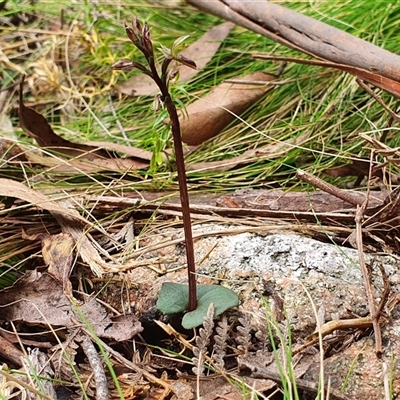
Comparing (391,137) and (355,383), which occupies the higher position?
(391,137)

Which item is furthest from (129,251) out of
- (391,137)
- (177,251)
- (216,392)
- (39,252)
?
(391,137)

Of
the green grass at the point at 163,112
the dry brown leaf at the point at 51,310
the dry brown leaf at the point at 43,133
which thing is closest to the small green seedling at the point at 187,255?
the dry brown leaf at the point at 51,310

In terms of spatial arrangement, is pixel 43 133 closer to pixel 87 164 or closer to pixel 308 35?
pixel 87 164

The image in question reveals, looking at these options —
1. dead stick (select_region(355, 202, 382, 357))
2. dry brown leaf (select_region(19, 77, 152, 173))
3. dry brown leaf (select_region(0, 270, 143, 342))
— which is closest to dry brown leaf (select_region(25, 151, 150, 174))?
dry brown leaf (select_region(19, 77, 152, 173))

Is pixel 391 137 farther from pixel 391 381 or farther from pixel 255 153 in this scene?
pixel 391 381

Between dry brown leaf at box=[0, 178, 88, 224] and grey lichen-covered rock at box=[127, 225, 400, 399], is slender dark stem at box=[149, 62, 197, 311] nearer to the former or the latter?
grey lichen-covered rock at box=[127, 225, 400, 399]
